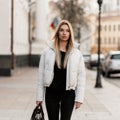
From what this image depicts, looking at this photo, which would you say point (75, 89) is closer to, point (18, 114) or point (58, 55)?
point (58, 55)

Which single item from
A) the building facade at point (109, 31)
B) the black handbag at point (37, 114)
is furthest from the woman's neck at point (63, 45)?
the building facade at point (109, 31)

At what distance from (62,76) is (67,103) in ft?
1.17

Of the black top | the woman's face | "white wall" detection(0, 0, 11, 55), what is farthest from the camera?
"white wall" detection(0, 0, 11, 55)

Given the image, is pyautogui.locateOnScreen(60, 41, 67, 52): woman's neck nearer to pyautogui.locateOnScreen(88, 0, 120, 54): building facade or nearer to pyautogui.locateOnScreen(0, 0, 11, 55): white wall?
pyautogui.locateOnScreen(0, 0, 11, 55): white wall

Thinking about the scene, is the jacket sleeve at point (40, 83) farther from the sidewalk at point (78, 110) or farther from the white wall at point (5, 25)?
the white wall at point (5, 25)

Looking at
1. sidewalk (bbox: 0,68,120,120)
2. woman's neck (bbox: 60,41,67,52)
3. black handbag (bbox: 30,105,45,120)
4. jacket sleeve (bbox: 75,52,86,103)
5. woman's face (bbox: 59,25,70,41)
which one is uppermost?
woman's face (bbox: 59,25,70,41)

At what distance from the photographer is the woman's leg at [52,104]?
761 cm

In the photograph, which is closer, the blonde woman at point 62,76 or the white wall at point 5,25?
the blonde woman at point 62,76

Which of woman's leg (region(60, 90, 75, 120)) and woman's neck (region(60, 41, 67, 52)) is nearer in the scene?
woman's leg (region(60, 90, 75, 120))

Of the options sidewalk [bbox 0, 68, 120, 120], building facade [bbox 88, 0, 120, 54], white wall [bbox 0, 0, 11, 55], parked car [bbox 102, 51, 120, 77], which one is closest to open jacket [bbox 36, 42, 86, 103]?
sidewalk [bbox 0, 68, 120, 120]

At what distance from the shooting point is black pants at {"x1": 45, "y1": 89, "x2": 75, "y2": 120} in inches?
299

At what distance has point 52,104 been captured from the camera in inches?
300

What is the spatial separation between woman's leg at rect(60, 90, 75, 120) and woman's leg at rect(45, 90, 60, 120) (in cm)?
8

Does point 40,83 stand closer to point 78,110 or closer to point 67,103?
point 67,103
